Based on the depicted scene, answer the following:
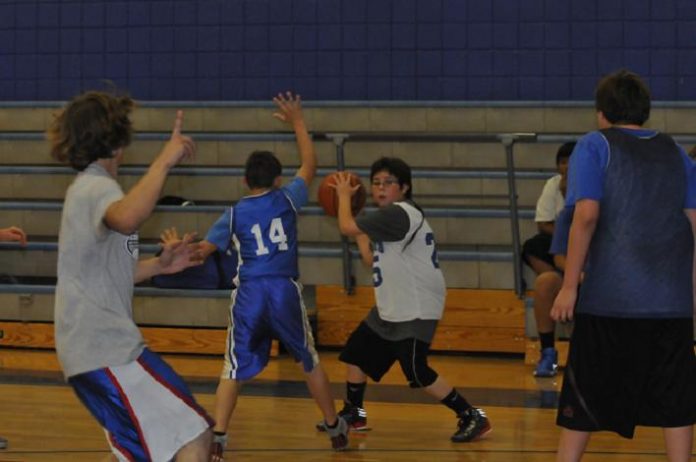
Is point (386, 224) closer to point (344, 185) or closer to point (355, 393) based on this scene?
point (344, 185)

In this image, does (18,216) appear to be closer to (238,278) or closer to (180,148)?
(238,278)

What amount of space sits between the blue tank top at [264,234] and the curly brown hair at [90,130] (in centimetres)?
224

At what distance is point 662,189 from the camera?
4.52 meters

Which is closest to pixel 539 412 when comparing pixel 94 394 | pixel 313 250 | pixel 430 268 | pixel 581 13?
pixel 430 268

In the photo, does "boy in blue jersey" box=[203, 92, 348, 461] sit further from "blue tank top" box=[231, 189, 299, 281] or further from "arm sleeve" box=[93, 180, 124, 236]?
"arm sleeve" box=[93, 180, 124, 236]

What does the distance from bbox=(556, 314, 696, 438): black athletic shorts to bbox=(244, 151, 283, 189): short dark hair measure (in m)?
2.07

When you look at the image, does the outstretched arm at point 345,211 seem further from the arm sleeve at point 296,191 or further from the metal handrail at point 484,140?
the metal handrail at point 484,140

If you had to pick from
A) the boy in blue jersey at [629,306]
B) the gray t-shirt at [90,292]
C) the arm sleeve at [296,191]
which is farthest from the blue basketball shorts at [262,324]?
the gray t-shirt at [90,292]

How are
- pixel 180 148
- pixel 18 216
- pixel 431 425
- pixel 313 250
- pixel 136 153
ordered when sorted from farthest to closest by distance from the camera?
pixel 136 153
pixel 18 216
pixel 313 250
pixel 431 425
pixel 180 148

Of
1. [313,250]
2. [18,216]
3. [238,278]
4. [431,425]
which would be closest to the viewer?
[238,278]

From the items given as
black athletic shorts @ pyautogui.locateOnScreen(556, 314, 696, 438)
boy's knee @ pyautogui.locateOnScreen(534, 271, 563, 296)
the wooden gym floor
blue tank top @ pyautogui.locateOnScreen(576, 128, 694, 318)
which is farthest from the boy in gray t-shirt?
boy's knee @ pyautogui.locateOnScreen(534, 271, 563, 296)

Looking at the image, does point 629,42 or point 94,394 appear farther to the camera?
point 629,42

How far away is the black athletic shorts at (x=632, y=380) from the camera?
4.48 m

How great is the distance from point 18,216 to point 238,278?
4.16 meters
